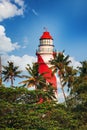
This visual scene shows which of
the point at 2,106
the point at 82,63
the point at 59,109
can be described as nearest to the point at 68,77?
the point at 82,63

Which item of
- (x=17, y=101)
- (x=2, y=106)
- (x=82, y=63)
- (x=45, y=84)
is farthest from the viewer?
(x=45, y=84)

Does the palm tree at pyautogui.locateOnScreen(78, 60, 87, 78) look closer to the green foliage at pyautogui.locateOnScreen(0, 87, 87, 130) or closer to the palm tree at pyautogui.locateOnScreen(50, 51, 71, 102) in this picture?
the palm tree at pyautogui.locateOnScreen(50, 51, 71, 102)

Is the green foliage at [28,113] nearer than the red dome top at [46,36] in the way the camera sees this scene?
Yes

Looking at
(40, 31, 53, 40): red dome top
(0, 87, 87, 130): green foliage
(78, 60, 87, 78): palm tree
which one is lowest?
(0, 87, 87, 130): green foliage

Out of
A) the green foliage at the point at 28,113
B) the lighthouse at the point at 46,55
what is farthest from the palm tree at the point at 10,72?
the green foliage at the point at 28,113

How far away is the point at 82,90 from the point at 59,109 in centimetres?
1668

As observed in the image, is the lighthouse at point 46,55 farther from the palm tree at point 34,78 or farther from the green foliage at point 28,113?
the green foliage at point 28,113

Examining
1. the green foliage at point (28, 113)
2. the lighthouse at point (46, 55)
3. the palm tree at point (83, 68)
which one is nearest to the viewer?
the green foliage at point (28, 113)

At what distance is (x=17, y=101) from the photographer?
41.7 metres

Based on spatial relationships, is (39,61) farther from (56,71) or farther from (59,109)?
(59,109)

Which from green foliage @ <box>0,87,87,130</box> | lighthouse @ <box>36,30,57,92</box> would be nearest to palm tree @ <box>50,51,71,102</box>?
lighthouse @ <box>36,30,57,92</box>

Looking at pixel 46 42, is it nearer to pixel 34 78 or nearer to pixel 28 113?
pixel 34 78

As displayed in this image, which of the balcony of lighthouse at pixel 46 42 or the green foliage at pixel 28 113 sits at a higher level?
the balcony of lighthouse at pixel 46 42

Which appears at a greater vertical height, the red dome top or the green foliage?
the red dome top
